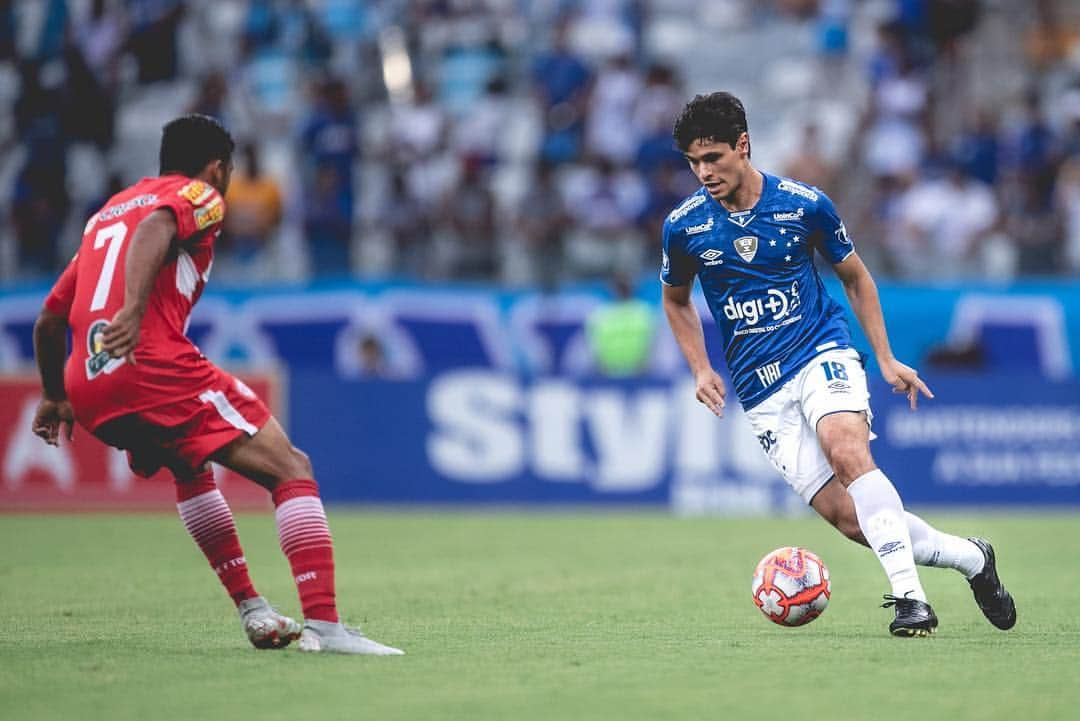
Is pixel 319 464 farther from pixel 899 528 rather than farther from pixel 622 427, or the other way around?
pixel 899 528

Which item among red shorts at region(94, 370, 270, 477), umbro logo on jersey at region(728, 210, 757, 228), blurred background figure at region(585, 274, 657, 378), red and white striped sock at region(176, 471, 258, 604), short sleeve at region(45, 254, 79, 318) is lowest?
red and white striped sock at region(176, 471, 258, 604)

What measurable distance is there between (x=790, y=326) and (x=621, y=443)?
10.2 meters

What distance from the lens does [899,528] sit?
795 centimetres

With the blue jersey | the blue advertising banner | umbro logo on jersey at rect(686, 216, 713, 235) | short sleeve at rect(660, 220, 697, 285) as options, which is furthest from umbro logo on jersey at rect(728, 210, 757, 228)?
the blue advertising banner

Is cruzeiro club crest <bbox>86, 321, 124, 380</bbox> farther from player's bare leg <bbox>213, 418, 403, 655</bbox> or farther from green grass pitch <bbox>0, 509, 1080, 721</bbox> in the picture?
green grass pitch <bbox>0, 509, 1080, 721</bbox>

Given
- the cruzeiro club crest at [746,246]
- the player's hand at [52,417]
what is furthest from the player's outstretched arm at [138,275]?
the cruzeiro club crest at [746,246]

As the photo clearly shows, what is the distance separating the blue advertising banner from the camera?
60.3ft

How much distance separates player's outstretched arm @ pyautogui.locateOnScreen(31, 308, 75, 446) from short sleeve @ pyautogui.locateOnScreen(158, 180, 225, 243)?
819 mm

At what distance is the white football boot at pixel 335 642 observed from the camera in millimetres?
7267

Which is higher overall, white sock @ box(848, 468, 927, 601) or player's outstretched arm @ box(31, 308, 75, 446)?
player's outstretched arm @ box(31, 308, 75, 446)

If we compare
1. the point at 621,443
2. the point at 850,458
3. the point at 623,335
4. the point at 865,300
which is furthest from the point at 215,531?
the point at 623,335

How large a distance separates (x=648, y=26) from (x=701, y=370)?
621 inches

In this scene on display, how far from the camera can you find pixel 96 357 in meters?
7.32

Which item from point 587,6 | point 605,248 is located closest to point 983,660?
point 605,248
